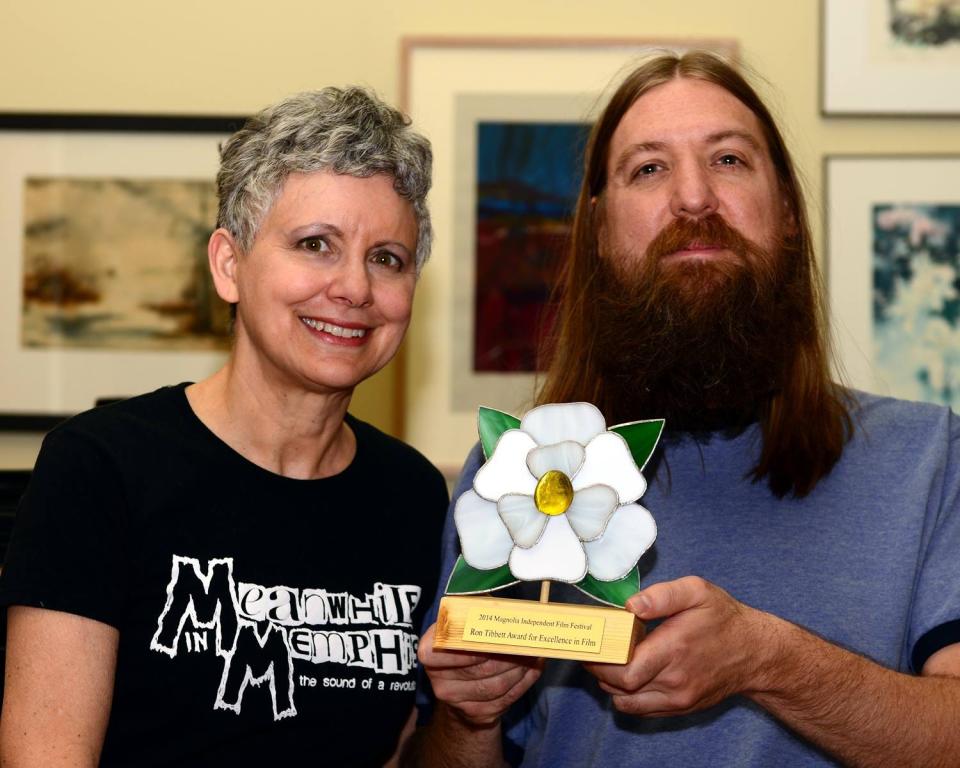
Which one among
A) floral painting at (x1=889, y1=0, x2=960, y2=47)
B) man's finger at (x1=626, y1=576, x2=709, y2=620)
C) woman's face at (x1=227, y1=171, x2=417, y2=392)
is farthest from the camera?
floral painting at (x1=889, y1=0, x2=960, y2=47)

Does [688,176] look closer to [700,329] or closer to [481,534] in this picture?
[700,329]

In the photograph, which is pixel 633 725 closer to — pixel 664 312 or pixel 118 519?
pixel 664 312

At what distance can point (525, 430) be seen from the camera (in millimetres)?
1402

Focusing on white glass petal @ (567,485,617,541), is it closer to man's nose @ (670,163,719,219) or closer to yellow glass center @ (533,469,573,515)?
yellow glass center @ (533,469,573,515)

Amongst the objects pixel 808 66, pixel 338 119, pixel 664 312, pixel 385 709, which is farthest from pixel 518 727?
pixel 808 66

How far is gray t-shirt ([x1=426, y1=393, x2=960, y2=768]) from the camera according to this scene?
1472 mm

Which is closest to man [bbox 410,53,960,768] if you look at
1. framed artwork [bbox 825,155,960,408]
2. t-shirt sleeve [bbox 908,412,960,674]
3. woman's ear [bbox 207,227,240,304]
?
t-shirt sleeve [bbox 908,412,960,674]

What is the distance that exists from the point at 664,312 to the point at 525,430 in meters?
0.33

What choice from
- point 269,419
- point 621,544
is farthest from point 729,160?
point 269,419

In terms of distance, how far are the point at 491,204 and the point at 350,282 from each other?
0.87 m

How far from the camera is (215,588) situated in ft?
4.93

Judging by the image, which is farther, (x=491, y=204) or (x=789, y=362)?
(x=491, y=204)

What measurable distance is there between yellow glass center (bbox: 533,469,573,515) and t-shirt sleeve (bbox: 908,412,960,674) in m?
0.48

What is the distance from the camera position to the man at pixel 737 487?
1.34m
